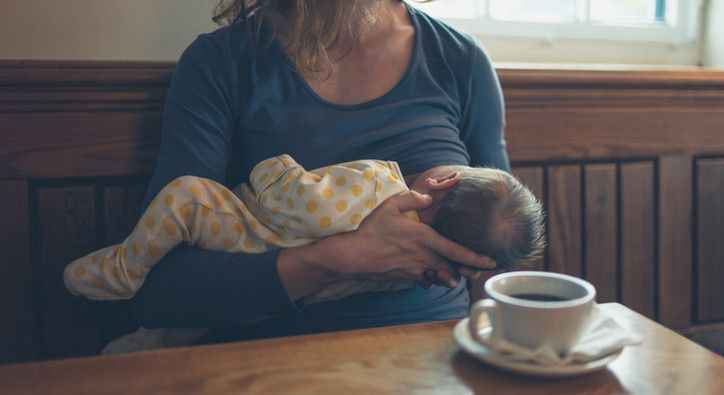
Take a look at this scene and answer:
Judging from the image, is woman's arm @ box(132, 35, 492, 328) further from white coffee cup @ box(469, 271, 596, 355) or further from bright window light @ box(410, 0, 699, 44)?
bright window light @ box(410, 0, 699, 44)

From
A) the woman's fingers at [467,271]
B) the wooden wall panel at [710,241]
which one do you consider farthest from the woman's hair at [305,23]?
the wooden wall panel at [710,241]

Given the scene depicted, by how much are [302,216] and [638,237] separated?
3.52 feet

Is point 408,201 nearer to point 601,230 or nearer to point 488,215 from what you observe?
point 488,215

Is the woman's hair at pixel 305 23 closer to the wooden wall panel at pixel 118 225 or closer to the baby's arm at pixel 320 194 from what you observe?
the baby's arm at pixel 320 194

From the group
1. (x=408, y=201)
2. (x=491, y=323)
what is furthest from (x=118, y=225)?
(x=491, y=323)

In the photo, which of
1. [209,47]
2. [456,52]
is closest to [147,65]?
[209,47]

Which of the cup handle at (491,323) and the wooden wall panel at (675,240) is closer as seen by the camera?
the cup handle at (491,323)

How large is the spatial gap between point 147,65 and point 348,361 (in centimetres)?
81

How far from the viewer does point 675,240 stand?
1.76 meters

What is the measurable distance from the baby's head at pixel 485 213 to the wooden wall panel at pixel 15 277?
2.42 feet

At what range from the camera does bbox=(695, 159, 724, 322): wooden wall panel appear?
176cm

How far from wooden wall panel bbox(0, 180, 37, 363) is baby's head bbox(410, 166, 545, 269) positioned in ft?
2.42

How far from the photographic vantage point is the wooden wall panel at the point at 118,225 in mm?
1321

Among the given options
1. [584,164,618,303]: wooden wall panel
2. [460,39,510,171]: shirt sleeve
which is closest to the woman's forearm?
[460,39,510,171]: shirt sleeve
